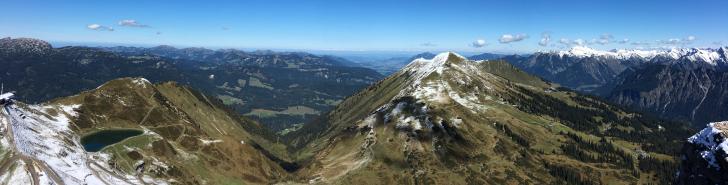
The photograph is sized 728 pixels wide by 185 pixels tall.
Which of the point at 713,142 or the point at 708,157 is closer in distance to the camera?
the point at 708,157

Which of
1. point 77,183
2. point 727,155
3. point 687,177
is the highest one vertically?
point 727,155

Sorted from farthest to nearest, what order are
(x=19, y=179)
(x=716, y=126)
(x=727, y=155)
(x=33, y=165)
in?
(x=33, y=165)
(x=19, y=179)
(x=716, y=126)
(x=727, y=155)

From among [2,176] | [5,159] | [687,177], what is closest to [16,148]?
[5,159]

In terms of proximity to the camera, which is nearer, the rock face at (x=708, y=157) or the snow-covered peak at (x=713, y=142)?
the rock face at (x=708, y=157)

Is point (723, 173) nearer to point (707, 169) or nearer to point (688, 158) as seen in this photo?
point (707, 169)

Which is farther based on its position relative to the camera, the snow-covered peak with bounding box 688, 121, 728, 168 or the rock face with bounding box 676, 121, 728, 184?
the snow-covered peak with bounding box 688, 121, 728, 168

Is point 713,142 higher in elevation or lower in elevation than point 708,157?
higher
